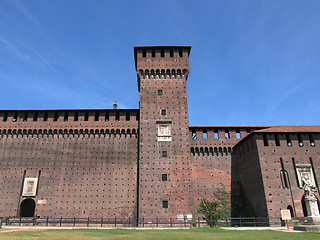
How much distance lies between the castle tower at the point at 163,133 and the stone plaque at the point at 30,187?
395 inches

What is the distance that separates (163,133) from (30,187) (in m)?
13.4

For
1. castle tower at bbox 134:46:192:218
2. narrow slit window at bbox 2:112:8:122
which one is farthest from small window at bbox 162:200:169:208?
narrow slit window at bbox 2:112:8:122

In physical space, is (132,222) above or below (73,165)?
below

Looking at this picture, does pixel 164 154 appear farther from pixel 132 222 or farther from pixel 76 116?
pixel 76 116

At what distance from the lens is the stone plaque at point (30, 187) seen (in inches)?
910

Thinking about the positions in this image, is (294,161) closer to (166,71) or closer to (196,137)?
(196,137)

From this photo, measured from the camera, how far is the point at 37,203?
22812mm

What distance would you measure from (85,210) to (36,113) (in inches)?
456

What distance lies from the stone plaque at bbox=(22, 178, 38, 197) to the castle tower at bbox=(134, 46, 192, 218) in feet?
32.9

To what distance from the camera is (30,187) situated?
2338 centimetres

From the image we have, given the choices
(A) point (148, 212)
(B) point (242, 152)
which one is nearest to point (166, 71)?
(B) point (242, 152)

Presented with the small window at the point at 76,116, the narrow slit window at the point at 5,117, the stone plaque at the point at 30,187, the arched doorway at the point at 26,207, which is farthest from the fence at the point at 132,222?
the narrow slit window at the point at 5,117

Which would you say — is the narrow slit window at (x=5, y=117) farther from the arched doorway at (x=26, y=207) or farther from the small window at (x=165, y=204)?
the small window at (x=165, y=204)

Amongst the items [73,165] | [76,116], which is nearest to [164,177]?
[73,165]
